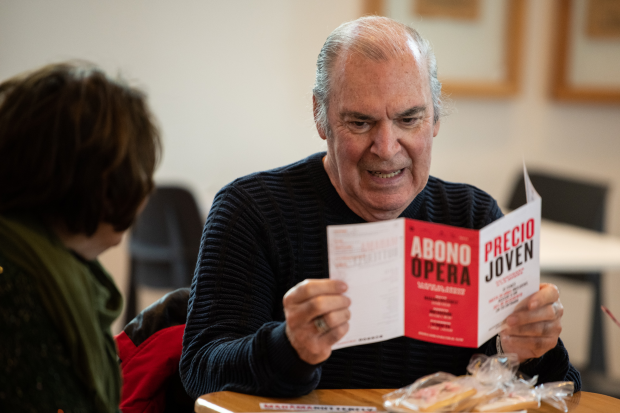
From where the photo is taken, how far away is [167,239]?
2.90 metres

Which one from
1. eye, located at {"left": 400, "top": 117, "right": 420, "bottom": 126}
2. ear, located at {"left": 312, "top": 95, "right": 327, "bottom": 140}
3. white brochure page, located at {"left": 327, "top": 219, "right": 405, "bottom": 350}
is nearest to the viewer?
white brochure page, located at {"left": 327, "top": 219, "right": 405, "bottom": 350}

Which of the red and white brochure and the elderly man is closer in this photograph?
the red and white brochure

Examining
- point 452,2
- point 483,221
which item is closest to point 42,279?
point 483,221

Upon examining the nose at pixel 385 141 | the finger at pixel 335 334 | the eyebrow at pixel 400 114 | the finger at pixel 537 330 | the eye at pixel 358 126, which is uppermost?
the eyebrow at pixel 400 114

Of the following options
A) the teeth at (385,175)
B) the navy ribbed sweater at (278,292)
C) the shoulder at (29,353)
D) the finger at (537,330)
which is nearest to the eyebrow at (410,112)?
the teeth at (385,175)

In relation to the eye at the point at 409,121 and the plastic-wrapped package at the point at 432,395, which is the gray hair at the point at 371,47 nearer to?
the eye at the point at 409,121

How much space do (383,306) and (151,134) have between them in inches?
18.2

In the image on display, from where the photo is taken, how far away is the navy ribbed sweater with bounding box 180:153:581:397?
114 cm

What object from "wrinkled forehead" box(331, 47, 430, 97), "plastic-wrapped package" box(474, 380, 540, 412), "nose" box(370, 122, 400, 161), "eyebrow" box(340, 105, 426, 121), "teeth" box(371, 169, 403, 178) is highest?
"wrinkled forehead" box(331, 47, 430, 97)

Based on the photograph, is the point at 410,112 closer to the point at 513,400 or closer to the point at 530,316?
the point at 530,316

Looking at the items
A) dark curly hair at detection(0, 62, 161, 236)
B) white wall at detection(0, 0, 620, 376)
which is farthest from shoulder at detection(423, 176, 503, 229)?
white wall at detection(0, 0, 620, 376)

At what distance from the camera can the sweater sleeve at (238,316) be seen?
111 cm

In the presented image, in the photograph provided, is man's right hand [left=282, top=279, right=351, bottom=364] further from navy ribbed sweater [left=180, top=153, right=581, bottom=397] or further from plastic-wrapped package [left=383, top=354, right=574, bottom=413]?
plastic-wrapped package [left=383, top=354, right=574, bottom=413]

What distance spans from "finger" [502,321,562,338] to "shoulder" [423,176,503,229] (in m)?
0.39
